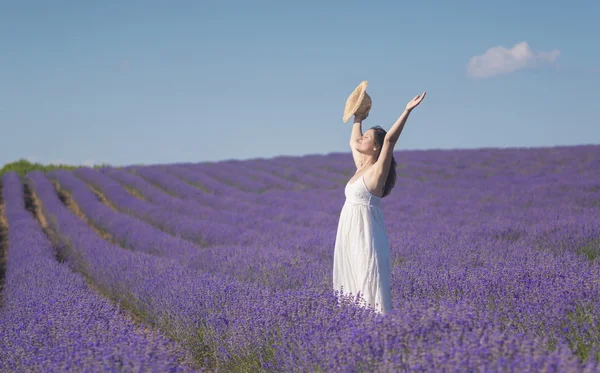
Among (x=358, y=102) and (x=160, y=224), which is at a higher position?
(x=358, y=102)

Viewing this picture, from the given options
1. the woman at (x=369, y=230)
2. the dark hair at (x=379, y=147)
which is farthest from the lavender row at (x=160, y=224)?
the dark hair at (x=379, y=147)

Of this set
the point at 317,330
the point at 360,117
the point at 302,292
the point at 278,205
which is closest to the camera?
the point at 317,330

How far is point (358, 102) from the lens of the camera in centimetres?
339

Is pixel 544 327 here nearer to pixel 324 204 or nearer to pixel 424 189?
pixel 324 204

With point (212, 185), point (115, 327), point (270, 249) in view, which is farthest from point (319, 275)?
point (212, 185)

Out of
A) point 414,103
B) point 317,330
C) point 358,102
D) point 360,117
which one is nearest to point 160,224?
point 360,117

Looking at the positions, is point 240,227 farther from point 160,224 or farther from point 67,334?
point 67,334

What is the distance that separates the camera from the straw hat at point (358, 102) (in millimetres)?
3379

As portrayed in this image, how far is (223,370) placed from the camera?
3.11 m

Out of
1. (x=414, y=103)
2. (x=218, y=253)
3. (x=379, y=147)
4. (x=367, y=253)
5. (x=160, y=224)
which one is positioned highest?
(x=414, y=103)

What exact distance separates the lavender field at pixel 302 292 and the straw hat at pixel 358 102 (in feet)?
3.73

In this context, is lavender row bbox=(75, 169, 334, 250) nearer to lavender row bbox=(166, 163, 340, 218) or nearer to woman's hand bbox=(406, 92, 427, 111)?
lavender row bbox=(166, 163, 340, 218)

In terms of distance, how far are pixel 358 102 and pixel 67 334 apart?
2065mm

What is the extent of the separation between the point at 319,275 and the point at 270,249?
1258 millimetres
